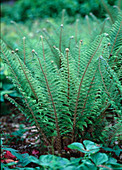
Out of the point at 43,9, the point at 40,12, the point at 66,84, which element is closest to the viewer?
the point at 66,84

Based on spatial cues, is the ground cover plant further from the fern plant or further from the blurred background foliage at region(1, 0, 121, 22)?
the blurred background foliage at region(1, 0, 121, 22)

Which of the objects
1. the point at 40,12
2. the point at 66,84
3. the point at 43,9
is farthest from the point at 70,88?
the point at 40,12

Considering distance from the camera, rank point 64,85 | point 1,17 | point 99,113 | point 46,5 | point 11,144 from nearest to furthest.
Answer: point 64,85 < point 99,113 < point 11,144 < point 46,5 < point 1,17

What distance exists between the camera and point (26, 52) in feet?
5.62

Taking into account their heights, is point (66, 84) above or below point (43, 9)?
below

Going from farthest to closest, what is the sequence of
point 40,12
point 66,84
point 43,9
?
point 40,12 < point 43,9 < point 66,84

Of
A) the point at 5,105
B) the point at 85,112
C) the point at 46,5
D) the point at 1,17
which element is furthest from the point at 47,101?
the point at 1,17

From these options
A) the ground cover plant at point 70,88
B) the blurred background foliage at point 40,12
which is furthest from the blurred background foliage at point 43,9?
the ground cover plant at point 70,88

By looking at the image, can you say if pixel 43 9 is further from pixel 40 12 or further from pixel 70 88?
pixel 70 88

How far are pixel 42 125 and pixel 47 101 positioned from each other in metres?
0.20

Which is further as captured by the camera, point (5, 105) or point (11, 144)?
point (5, 105)

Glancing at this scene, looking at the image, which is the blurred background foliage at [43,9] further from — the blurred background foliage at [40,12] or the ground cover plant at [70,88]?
the ground cover plant at [70,88]

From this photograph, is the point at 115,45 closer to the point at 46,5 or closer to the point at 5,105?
the point at 5,105

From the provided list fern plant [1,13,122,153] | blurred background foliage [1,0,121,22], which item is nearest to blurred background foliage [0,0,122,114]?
blurred background foliage [1,0,121,22]
